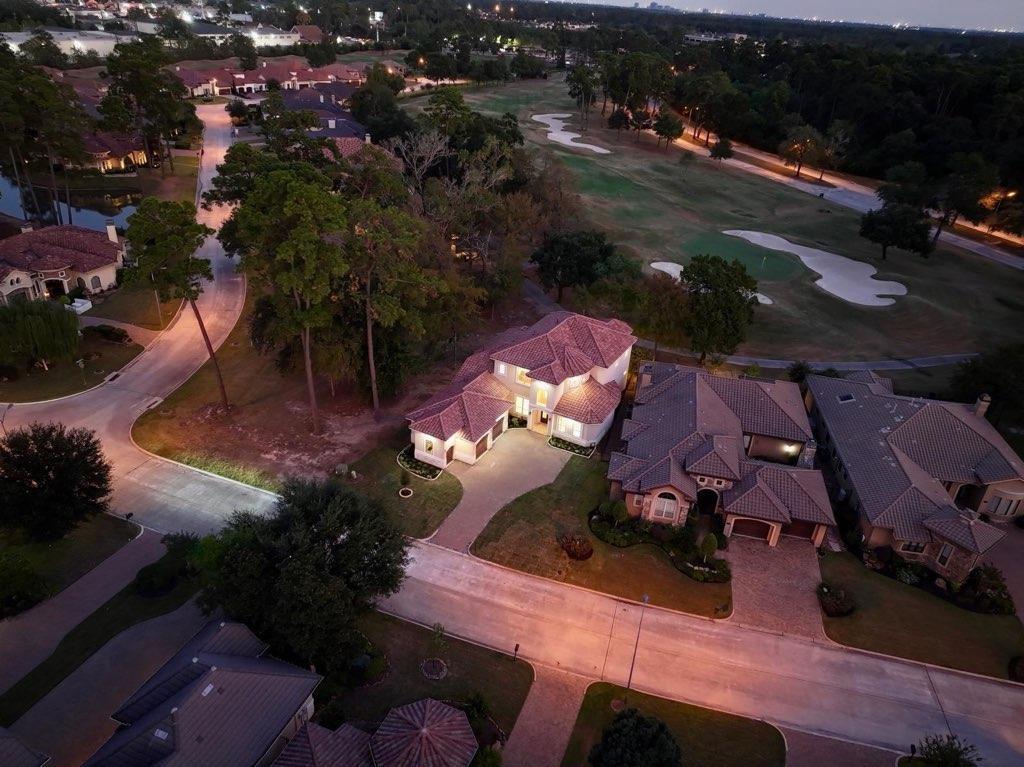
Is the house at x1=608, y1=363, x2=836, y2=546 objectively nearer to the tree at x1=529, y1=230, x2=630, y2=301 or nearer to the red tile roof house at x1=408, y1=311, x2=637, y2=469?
the red tile roof house at x1=408, y1=311, x2=637, y2=469

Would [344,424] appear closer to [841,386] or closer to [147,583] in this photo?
[147,583]

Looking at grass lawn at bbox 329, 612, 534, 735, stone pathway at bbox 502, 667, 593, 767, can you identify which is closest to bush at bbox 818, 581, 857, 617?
stone pathway at bbox 502, 667, 593, 767

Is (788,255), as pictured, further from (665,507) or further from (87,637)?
(87,637)

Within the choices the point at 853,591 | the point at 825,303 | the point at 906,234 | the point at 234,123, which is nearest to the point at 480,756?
the point at 853,591

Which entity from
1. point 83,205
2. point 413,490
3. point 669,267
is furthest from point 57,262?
point 669,267

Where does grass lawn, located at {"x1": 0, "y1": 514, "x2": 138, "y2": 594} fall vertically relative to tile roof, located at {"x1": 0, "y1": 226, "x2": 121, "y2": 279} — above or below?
below
